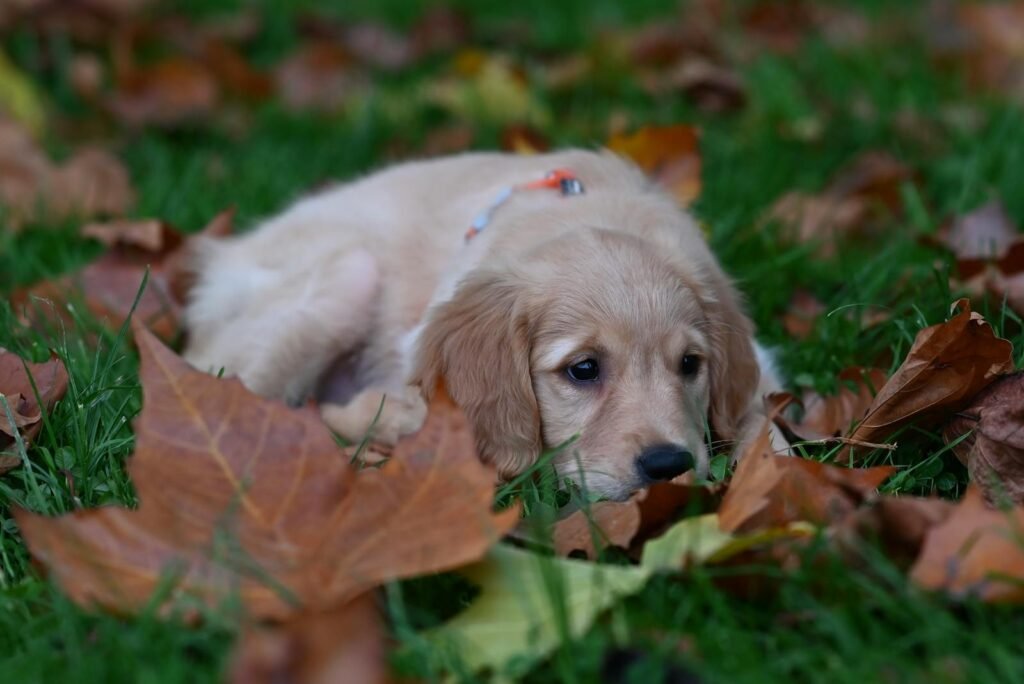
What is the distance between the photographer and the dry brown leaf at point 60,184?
4.50m

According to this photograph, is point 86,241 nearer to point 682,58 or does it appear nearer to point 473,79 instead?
point 473,79

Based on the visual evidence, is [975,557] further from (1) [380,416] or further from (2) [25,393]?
(2) [25,393]

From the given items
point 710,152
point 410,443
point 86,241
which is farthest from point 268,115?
point 410,443

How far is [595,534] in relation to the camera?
7.15 ft

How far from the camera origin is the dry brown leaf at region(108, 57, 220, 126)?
5.49 metres

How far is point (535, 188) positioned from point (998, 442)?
1610 mm

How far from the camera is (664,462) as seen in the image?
2695 mm

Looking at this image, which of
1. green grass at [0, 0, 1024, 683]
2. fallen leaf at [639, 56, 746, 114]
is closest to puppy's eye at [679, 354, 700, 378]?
green grass at [0, 0, 1024, 683]

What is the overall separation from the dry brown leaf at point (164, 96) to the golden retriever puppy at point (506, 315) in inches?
59.9

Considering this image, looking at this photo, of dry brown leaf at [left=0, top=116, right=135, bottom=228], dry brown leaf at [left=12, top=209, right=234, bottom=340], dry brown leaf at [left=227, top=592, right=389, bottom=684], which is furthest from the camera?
dry brown leaf at [left=0, top=116, right=135, bottom=228]

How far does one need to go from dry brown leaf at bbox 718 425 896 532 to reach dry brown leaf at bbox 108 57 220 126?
3.95 meters

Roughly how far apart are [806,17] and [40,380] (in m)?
5.45

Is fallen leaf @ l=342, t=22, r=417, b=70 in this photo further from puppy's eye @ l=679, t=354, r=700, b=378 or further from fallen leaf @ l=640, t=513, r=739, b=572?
fallen leaf @ l=640, t=513, r=739, b=572

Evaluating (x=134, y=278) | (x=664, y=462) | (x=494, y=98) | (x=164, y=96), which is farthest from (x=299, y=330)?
(x=164, y=96)
